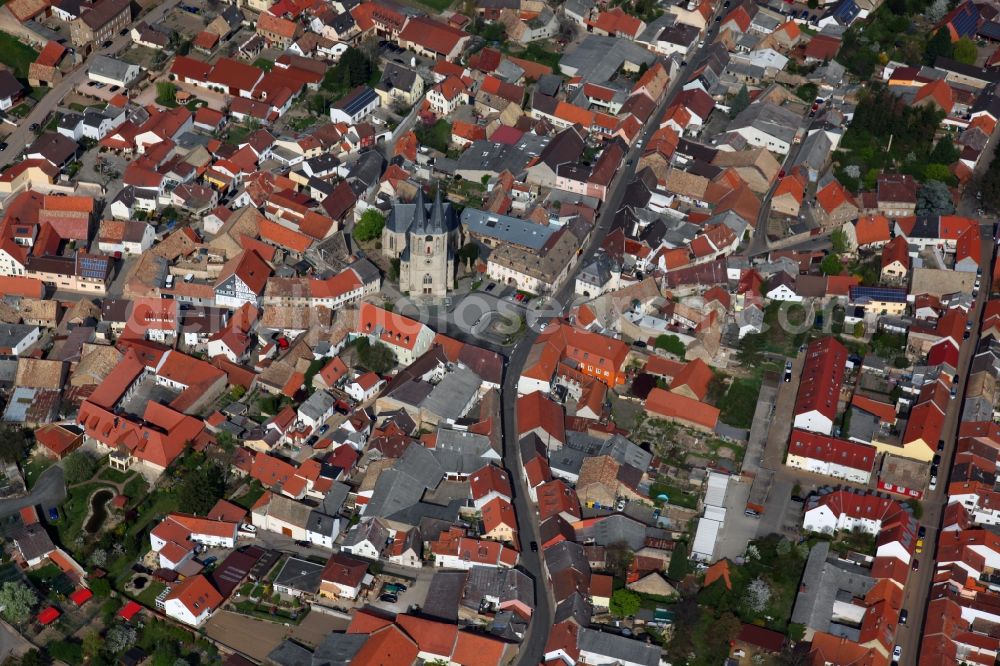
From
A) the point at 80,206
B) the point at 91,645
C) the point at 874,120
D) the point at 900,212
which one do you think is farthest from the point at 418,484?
the point at 874,120

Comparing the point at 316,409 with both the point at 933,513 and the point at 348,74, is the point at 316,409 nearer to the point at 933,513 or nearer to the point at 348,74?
the point at 933,513

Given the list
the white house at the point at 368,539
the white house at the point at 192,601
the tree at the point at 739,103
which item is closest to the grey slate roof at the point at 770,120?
the tree at the point at 739,103

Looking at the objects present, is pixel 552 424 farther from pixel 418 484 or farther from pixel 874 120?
pixel 874 120

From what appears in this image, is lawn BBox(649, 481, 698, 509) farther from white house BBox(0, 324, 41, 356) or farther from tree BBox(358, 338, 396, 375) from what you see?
white house BBox(0, 324, 41, 356)

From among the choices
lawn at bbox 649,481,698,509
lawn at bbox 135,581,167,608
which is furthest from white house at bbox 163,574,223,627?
lawn at bbox 649,481,698,509

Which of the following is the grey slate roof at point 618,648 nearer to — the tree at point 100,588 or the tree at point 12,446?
the tree at point 100,588
